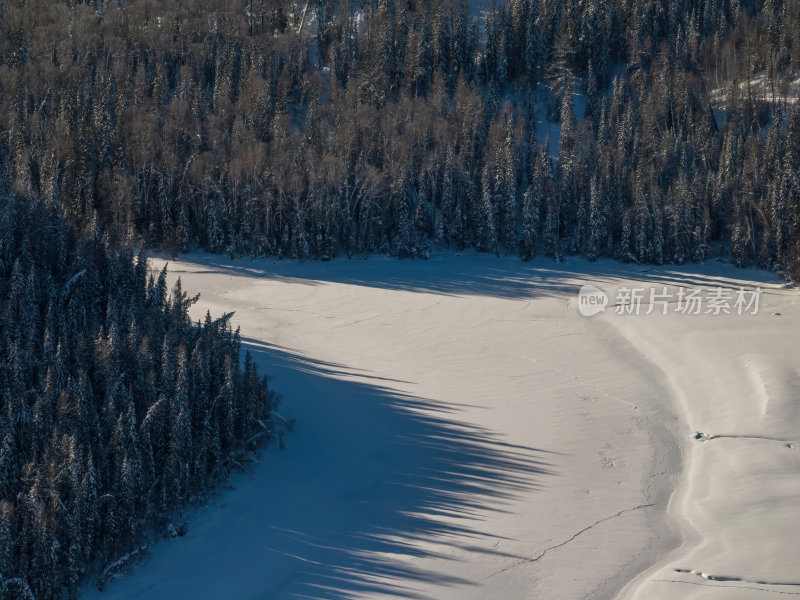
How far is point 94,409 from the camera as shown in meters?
25.5

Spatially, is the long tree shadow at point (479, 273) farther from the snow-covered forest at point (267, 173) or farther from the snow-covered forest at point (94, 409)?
the snow-covered forest at point (94, 409)

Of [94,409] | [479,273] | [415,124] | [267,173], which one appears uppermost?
[415,124]

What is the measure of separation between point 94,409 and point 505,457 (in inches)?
513

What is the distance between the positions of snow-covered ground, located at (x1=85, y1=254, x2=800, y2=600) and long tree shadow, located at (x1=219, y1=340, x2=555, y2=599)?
0.26 feet

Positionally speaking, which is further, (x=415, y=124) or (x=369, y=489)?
(x=415, y=124)

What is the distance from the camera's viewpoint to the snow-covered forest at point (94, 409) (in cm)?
2220

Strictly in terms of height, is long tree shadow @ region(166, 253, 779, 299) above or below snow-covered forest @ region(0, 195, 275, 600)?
above

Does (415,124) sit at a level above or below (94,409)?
above

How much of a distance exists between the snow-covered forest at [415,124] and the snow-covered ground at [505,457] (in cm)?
885

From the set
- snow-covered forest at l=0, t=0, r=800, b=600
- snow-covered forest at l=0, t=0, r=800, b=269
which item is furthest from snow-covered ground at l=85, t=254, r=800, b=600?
snow-covered forest at l=0, t=0, r=800, b=269

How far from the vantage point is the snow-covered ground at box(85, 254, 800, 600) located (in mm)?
22875

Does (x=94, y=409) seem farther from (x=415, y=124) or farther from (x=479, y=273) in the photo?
(x=415, y=124)

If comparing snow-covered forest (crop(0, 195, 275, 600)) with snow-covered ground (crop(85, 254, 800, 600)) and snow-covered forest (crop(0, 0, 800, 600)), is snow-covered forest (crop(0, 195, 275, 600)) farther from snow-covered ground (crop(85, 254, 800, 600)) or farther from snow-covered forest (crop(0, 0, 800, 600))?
snow-covered ground (crop(85, 254, 800, 600))

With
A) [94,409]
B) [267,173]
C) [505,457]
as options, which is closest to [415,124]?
[267,173]
